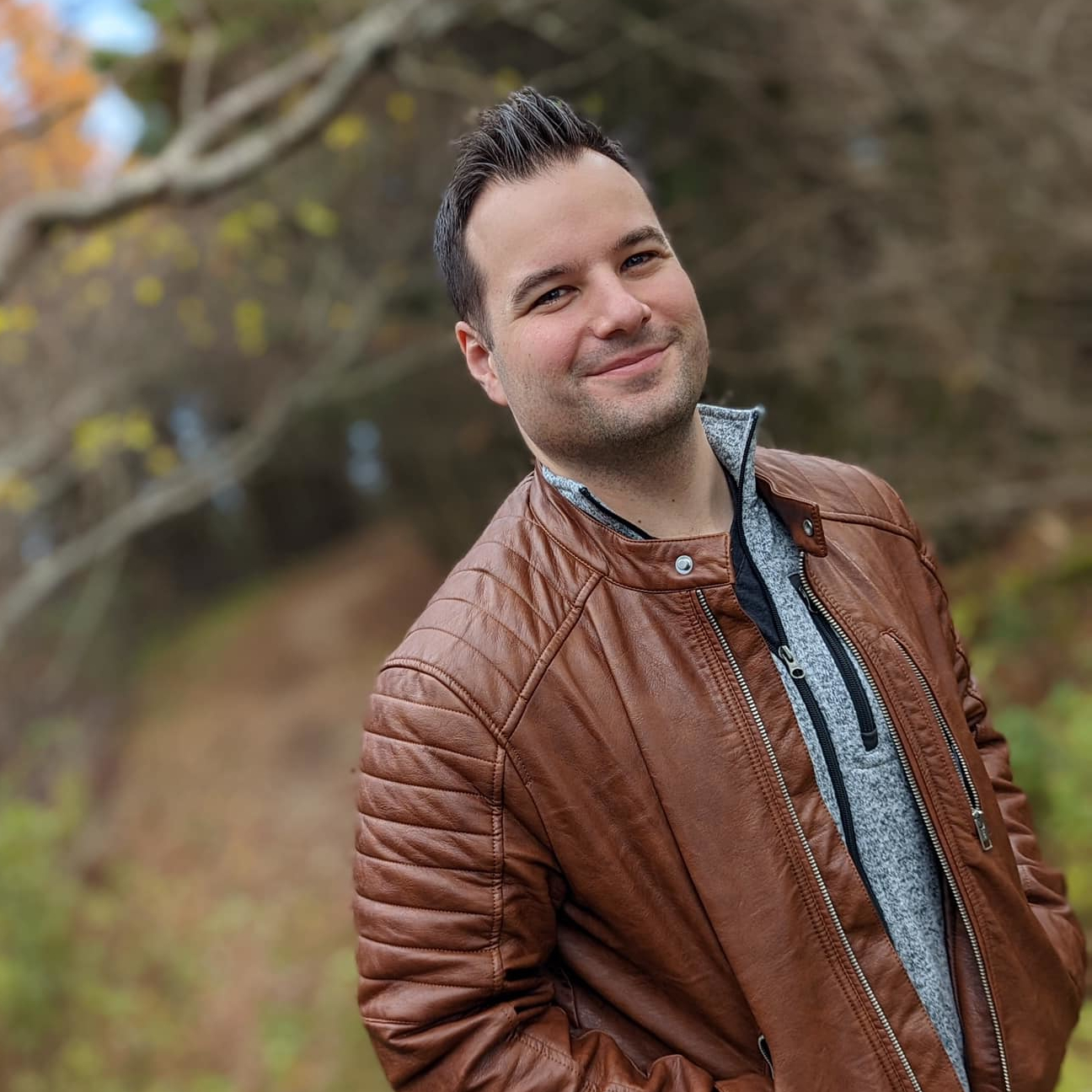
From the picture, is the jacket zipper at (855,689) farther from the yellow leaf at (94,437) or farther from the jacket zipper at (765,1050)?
the yellow leaf at (94,437)

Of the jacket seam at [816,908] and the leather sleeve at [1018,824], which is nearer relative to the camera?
the jacket seam at [816,908]

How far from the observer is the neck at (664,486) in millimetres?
1659

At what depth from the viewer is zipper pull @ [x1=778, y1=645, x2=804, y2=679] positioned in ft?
5.43

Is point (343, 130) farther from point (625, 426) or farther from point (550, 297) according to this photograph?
point (625, 426)

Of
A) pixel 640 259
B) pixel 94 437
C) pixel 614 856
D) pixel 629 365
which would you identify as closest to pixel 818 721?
pixel 614 856

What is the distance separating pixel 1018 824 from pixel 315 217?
16.8 ft

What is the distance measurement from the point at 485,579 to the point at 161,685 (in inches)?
501

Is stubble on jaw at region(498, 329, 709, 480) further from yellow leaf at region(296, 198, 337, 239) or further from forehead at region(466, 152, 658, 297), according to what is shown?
yellow leaf at region(296, 198, 337, 239)

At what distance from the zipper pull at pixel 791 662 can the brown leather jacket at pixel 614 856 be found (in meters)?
0.07

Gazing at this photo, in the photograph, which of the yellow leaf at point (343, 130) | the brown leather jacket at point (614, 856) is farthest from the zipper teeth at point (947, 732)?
the yellow leaf at point (343, 130)

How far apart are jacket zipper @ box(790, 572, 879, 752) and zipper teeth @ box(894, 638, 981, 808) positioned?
107 mm

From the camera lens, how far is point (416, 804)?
5.14ft

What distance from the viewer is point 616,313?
5.18 feet

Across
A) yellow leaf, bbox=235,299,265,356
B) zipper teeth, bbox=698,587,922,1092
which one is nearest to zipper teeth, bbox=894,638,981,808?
zipper teeth, bbox=698,587,922,1092
